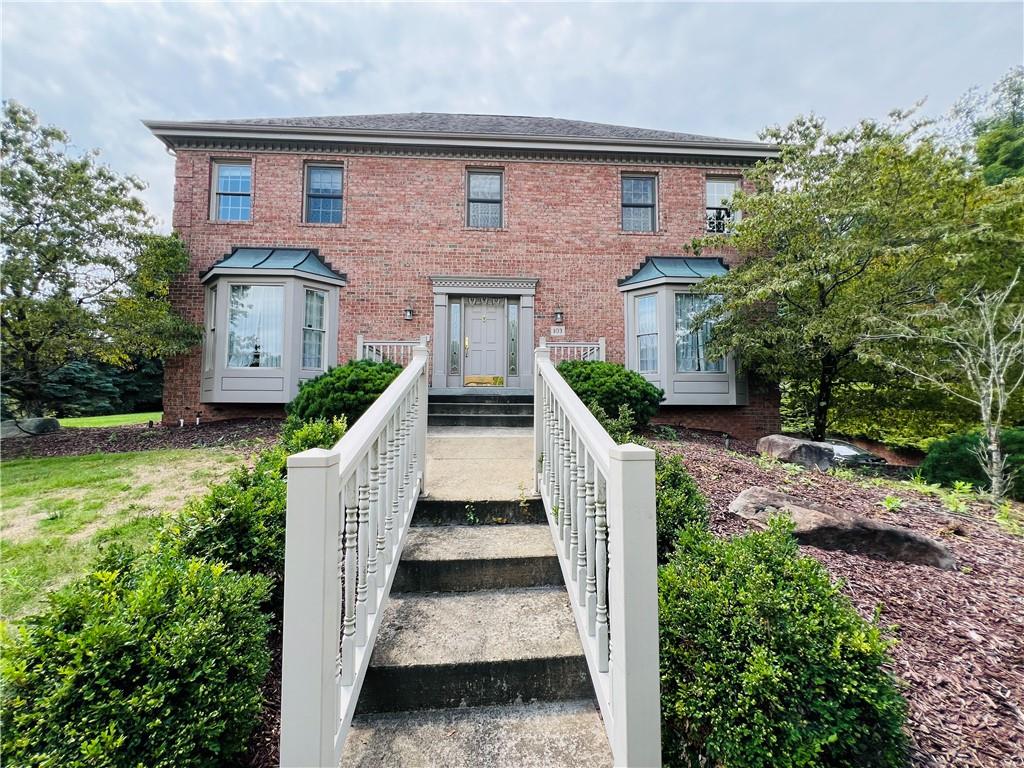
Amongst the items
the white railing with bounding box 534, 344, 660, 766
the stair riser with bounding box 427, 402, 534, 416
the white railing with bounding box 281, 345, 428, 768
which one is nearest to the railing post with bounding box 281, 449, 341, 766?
the white railing with bounding box 281, 345, 428, 768

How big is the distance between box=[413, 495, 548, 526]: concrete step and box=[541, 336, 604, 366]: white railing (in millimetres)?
5995

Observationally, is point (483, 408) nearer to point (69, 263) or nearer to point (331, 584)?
point (331, 584)

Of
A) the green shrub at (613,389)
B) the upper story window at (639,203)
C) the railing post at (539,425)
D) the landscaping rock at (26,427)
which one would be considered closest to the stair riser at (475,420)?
the green shrub at (613,389)

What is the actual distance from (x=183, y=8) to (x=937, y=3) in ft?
39.0

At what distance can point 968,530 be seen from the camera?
11.4 feet

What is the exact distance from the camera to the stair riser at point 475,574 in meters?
2.48

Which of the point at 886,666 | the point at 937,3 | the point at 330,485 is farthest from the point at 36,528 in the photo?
the point at 937,3

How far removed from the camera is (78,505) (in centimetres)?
425

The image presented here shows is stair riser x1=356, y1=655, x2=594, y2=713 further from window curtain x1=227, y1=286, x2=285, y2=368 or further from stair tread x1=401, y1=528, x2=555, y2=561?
window curtain x1=227, y1=286, x2=285, y2=368

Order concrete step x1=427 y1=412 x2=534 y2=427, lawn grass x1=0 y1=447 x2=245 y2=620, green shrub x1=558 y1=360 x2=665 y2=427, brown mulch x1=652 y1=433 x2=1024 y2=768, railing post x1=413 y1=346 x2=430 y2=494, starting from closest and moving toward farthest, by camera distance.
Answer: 1. brown mulch x1=652 y1=433 x2=1024 y2=768
2. lawn grass x1=0 y1=447 x2=245 y2=620
3. railing post x1=413 y1=346 x2=430 y2=494
4. green shrub x1=558 y1=360 x2=665 y2=427
5. concrete step x1=427 y1=412 x2=534 y2=427

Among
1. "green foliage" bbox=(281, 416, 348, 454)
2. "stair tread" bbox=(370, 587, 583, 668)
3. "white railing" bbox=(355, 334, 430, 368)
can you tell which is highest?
"white railing" bbox=(355, 334, 430, 368)

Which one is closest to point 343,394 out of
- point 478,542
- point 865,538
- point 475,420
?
point 475,420

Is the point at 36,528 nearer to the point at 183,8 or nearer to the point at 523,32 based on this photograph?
the point at 183,8

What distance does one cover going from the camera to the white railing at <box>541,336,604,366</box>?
884 cm
